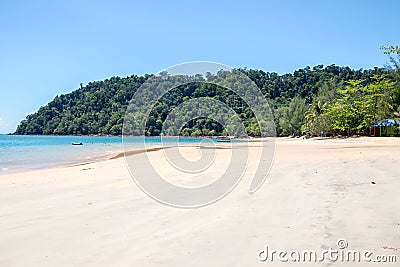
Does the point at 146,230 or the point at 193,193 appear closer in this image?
the point at 146,230

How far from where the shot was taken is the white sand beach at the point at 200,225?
A: 330 cm

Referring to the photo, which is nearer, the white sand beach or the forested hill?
the white sand beach

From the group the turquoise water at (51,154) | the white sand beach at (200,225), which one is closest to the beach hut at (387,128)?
the turquoise water at (51,154)

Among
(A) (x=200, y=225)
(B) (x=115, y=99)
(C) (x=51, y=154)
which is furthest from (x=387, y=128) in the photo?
(B) (x=115, y=99)

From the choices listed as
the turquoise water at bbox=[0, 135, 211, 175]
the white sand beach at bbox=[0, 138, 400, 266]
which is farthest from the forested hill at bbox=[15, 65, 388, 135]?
the white sand beach at bbox=[0, 138, 400, 266]

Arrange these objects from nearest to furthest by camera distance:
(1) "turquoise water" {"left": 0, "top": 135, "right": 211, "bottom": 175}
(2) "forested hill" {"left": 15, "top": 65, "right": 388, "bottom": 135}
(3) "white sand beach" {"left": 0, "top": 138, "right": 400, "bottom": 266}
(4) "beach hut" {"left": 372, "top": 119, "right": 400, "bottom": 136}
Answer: (3) "white sand beach" {"left": 0, "top": 138, "right": 400, "bottom": 266}
(1) "turquoise water" {"left": 0, "top": 135, "right": 211, "bottom": 175}
(4) "beach hut" {"left": 372, "top": 119, "right": 400, "bottom": 136}
(2) "forested hill" {"left": 15, "top": 65, "right": 388, "bottom": 135}

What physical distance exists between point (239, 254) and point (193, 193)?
3389 mm

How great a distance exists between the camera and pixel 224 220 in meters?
4.50

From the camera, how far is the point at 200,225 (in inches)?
169

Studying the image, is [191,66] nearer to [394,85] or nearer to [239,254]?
[239,254]

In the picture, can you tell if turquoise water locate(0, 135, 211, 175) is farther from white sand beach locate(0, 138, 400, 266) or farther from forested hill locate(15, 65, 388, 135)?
forested hill locate(15, 65, 388, 135)

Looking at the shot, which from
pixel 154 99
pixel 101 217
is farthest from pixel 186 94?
pixel 101 217

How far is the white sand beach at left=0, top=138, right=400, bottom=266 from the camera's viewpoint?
3.30 metres

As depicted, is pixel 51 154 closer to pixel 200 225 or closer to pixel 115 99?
pixel 200 225
